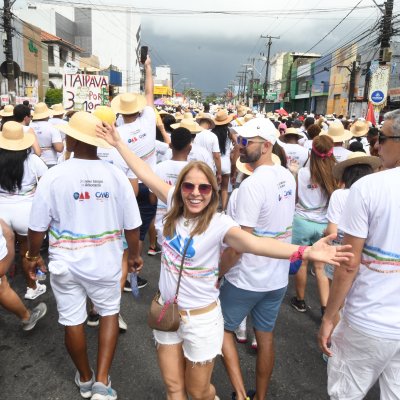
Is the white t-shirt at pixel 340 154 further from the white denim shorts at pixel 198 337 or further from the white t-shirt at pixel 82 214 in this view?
the white denim shorts at pixel 198 337

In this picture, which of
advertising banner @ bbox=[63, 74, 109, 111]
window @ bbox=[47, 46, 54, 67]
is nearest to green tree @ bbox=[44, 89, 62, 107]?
window @ bbox=[47, 46, 54, 67]

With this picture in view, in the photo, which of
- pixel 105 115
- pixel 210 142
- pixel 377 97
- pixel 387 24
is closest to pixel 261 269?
pixel 105 115

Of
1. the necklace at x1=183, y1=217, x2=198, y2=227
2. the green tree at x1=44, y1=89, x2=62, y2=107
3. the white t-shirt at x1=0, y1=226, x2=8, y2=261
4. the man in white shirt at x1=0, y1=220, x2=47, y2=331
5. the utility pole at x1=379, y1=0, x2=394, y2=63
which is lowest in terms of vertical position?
the man in white shirt at x1=0, y1=220, x2=47, y2=331

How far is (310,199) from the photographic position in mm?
4273

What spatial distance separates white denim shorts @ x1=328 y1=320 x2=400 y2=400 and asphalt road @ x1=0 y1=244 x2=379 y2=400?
97cm

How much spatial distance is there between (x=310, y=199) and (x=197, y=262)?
2.34m

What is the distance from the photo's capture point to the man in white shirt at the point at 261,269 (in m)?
2.67

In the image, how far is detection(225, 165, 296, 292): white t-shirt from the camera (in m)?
2.57

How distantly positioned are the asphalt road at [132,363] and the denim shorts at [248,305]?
643 millimetres

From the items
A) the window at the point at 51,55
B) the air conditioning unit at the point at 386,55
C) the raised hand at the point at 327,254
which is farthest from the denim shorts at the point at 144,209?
the window at the point at 51,55

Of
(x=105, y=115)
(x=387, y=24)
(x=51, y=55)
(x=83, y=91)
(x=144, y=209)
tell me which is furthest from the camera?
(x=51, y=55)

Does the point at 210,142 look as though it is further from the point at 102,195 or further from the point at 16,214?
the point at 102,195

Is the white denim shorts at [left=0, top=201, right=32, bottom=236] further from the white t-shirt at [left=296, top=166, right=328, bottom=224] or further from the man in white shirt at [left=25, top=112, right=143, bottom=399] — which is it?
the white t-shirt at [left=296, top=166, right=328, bottom=224]

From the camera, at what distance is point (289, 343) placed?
3.76m
